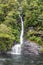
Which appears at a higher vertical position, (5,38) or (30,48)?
(5,38)

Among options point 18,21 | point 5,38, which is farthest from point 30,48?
point 18,21

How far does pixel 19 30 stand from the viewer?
54812 millimetres

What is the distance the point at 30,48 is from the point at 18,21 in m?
11.5

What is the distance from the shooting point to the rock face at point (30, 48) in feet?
152

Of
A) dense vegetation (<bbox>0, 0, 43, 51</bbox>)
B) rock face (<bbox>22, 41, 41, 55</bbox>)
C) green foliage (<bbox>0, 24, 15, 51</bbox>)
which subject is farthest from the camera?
dense vegetation (<bbox>0, 0, 43, 51</bbox>)

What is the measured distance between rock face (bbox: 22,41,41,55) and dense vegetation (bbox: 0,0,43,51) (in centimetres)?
143

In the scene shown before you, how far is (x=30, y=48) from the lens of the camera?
1848 inches

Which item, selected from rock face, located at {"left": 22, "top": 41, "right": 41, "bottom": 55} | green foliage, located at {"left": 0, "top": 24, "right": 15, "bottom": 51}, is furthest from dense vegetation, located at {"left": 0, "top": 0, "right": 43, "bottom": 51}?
rock face, located at {"left": 22, "top": 41, "right": 41, "bottom": 55}

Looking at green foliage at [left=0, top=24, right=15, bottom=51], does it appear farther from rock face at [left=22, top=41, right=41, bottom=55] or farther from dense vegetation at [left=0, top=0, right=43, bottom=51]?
rock face at [left=22, top=41, right=41, bottom=55]

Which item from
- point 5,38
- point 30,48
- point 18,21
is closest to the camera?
point 30,48

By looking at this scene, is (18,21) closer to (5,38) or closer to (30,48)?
(5,38)

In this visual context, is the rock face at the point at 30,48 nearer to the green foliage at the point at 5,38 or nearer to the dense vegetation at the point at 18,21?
the dense vegetation at the point at 18,21

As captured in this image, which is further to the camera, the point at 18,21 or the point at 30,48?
the point at 18,21

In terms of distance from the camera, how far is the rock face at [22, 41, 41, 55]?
4638 centimetres
